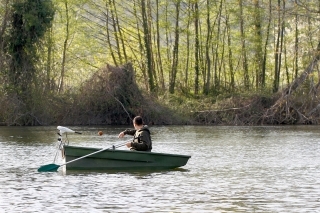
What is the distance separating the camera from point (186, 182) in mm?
18875

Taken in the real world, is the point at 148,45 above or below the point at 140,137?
above

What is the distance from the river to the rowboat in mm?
275

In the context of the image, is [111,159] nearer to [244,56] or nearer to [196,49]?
[196,49]

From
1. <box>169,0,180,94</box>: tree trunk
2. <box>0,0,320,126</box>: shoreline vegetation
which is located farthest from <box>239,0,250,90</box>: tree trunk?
<box>169,0,180,94</box>: tree trunk

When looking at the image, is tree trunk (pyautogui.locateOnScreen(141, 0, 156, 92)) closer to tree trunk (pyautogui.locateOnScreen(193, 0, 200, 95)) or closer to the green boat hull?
tree trunk (pyautogui.locateOnScreen(193, 0, 200, 95))

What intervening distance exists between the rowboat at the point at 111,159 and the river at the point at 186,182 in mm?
275

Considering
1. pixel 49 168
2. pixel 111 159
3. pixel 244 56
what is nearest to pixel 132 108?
pixel 244 56

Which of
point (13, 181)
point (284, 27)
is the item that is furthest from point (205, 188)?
point (284, 27)

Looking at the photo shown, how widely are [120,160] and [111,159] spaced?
0.24 meters

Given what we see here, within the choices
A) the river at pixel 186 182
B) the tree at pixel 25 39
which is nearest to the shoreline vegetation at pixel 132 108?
the tree at pixel 25 39

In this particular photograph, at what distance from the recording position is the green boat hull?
2111 cm

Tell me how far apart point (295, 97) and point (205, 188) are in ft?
92.5

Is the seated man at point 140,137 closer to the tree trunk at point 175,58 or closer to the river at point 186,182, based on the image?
the river at point 186,182

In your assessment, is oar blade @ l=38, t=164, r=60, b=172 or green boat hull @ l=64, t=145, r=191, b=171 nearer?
oar blade @ l=38, t=164, r=60, b=172
